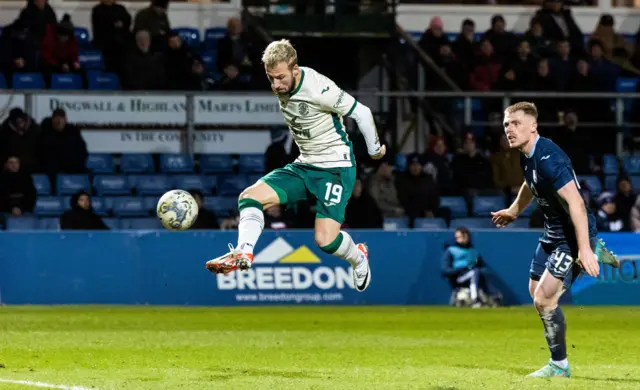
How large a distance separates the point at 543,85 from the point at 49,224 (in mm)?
9374

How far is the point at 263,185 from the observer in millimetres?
10273

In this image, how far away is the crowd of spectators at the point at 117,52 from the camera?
72.2ft

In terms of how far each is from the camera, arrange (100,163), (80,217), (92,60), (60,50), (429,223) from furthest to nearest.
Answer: (92,60)
(60,50)
(100,163)
(429,223)
(80,217)

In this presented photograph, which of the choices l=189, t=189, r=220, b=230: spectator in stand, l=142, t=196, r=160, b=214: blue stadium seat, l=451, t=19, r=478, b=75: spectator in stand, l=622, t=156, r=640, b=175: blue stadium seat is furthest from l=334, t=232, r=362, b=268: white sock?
l=622, t=156, r=640, b=175: blue stadium seat

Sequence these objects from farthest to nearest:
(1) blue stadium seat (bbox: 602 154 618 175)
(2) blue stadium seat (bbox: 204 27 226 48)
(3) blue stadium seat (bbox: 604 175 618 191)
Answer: (2) blue stadium seat (bbox: 204 27 226 48) → (1) blue stadium seat (bbox: 602 154 618 175) → (3) blue stadium seat (bbox: 604 175 618 191)

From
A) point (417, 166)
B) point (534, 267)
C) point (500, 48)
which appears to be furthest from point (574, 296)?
point (534, 267)

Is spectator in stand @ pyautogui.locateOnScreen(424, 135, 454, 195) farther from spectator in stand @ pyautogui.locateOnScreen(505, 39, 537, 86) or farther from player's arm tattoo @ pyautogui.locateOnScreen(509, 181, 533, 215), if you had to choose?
player's arm tattoo @ pyautogui.locateOnScreen(509, 181, 533, 215)

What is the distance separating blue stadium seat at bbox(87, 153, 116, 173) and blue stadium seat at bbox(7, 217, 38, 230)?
1.86 m

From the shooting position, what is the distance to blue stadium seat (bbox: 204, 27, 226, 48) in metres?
24.4

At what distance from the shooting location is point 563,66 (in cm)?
2391

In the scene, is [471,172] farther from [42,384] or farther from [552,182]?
[42,384]

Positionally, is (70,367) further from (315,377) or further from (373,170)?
(373,170)

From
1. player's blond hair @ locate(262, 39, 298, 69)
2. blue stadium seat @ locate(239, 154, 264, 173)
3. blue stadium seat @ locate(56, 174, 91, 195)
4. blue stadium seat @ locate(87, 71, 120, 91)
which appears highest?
player's blond hair @ locate(262, 39, 298, 69)

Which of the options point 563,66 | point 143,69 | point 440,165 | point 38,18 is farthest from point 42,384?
point 563,66
